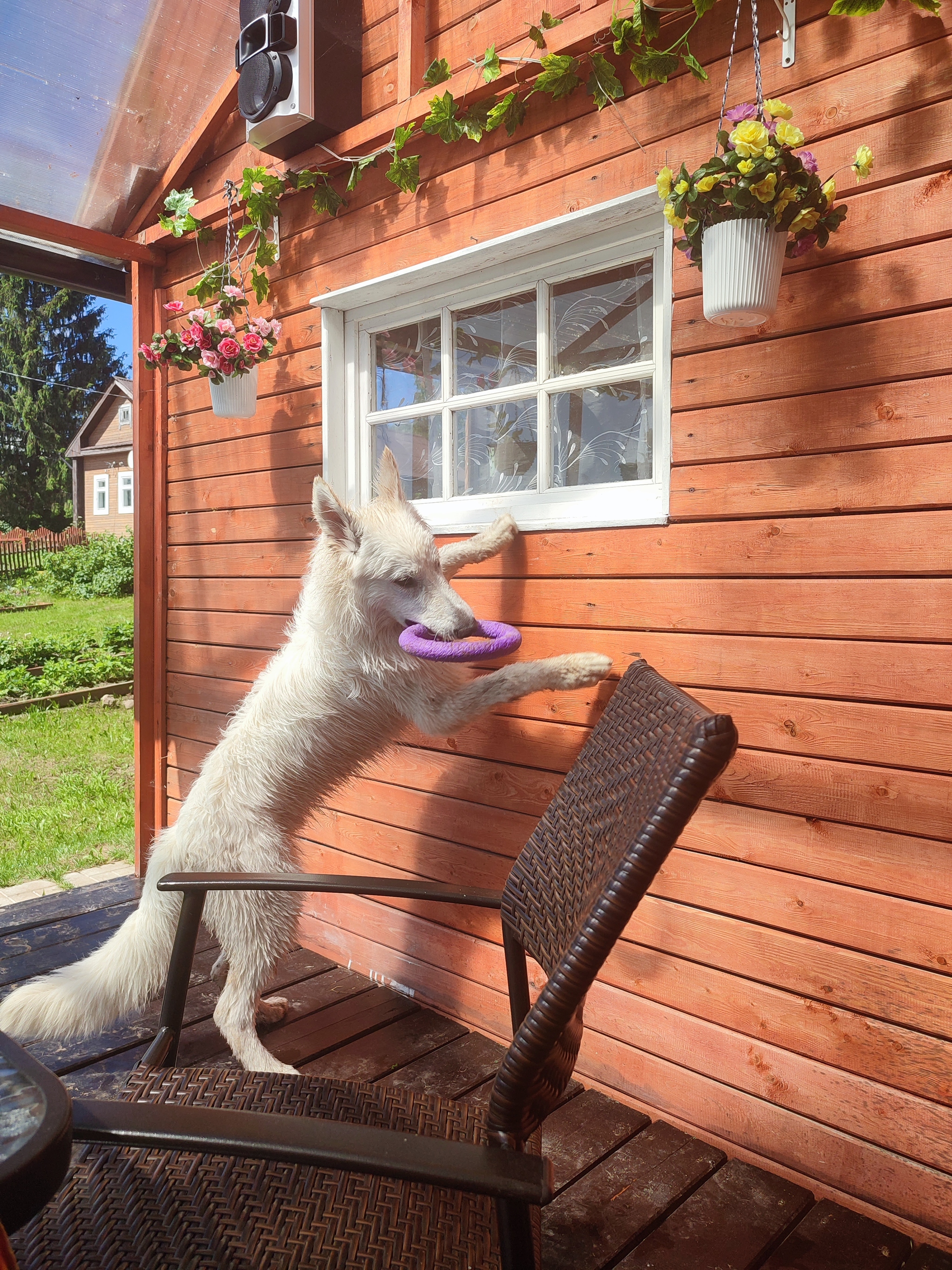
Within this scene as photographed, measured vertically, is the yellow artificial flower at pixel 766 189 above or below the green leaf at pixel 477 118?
below

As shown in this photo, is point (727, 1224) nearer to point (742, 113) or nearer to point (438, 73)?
point (742, 113)

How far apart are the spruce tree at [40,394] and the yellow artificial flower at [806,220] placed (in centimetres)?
688

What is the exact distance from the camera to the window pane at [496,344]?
7.85 feet

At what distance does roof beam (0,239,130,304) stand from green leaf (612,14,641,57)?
2.61 m

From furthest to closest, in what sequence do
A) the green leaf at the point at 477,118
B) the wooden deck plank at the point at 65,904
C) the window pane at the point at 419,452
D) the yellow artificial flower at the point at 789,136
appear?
the wooden deck plank at the point at 65,904, the window pane at the point at 419,452, the green leaf at the point at 477,118, the yellow artificial flower at the point at 789,136

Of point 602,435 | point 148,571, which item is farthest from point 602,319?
point 148,571

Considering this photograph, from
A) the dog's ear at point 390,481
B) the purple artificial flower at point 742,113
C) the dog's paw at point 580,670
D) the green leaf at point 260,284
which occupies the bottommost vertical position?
the dog's paw at point 580,670

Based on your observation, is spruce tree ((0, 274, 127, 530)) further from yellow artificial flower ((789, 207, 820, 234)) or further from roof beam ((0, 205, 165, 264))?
yellow artificial flower ((789, 207, 820, 234))

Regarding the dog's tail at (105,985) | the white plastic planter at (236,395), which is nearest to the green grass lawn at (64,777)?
the dog's tail at (105,985)

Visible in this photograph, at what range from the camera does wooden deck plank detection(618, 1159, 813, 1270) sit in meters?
1.53

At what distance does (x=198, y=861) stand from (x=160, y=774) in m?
1.73

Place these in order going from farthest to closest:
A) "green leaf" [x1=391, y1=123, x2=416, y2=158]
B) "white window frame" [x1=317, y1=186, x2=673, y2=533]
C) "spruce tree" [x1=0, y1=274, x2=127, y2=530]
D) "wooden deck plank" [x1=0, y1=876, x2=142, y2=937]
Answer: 1. "spruce tree" [x1=0, y1=274, x2=127, y2=530]
2. "wooden deck plank" [x1=0, y1=876, x2=142, y2=937]
3. "green leaf" [x1=391, y1=123, x2=416, y2=158]
4. "white window frame" [x1=317, y1=186, x2=673, y2=533]

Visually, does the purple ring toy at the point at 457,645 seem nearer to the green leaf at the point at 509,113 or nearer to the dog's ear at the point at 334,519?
the dog's ear at the point at 334,519

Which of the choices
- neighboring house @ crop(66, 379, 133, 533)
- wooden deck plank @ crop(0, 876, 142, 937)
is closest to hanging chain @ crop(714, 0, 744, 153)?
wooden deck plank @ crop(0, 876, 142, 937)
